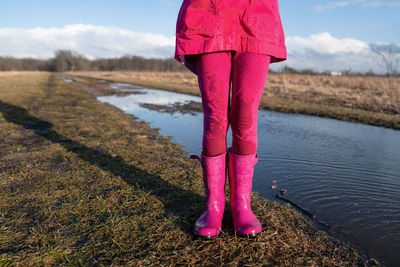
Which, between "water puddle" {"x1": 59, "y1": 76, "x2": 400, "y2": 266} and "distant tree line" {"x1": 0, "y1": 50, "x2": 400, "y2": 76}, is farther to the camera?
"distant tree line" {"x1": 0, "y1": 50, "x2": 400, "y2": 76}

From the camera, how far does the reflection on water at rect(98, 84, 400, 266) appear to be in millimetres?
1954

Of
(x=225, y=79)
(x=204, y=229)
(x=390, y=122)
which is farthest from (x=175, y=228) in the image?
(x=390, y=122)

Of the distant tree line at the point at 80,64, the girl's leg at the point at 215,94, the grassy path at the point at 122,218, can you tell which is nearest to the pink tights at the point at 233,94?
the girl's leg at the point at 215,94

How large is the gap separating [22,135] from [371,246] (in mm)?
4887

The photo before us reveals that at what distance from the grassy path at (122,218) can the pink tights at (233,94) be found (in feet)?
1.88

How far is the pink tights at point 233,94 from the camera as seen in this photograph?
1487 millimetres

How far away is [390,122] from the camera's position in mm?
6504

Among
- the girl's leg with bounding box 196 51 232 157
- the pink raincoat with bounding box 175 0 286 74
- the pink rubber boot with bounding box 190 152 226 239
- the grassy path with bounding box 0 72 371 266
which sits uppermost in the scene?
the pink raincoat with bounding box 175 0 286 74

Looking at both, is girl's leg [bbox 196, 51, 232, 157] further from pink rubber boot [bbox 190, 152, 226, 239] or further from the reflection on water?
the reflection on water

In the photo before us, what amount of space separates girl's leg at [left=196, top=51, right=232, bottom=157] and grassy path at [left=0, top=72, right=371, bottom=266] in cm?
59

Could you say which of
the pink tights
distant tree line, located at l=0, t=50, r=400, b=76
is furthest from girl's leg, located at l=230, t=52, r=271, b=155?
distant tree line, located at l=0, t=50, r=400, b=76

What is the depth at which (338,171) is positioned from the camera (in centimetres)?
318

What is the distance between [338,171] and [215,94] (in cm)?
245

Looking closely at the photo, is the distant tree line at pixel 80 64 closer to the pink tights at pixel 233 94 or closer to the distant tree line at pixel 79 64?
Result: the distant tree line at pixel 79 64
